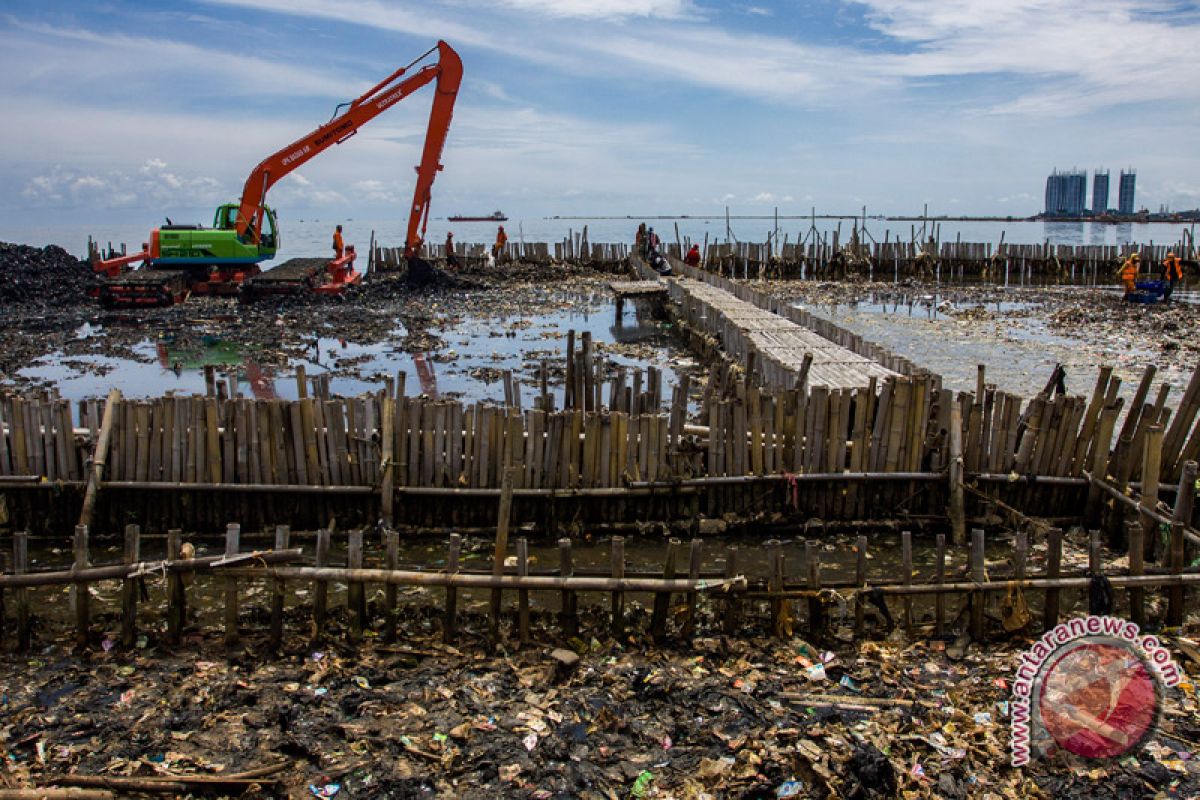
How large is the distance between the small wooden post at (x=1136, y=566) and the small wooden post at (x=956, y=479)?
2.16m

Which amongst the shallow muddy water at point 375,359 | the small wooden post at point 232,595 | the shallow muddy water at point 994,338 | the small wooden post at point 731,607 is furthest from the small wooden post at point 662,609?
the shallow muddy water at point 994,338

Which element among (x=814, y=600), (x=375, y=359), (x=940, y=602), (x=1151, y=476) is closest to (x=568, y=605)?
(x=814, y=600)

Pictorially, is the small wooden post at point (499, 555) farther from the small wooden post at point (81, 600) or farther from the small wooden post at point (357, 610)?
the small wooden post at point (81, 600)

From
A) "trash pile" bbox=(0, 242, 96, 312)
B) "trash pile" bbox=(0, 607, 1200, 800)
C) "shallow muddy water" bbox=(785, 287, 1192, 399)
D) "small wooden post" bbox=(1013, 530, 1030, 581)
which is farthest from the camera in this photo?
"trash pile" bbox=(0, 242, 96, 312)

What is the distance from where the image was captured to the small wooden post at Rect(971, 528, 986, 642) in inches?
243

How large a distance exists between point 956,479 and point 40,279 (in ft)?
92.5

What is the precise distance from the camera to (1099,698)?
5.37 metres

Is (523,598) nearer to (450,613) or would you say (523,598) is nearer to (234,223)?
(450,613)

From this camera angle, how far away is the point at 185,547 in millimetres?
6363

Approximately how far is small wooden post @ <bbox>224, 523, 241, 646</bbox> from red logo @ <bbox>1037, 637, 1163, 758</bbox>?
5.25 metres

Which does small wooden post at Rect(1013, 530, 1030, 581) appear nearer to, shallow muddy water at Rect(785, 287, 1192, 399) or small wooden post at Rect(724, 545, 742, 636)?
small wooden post at Rect(724, 545, 742, 636)

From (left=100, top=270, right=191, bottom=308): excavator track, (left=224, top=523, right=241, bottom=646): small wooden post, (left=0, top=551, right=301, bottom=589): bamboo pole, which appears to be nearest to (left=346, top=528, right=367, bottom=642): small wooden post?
(left=0, top=551, right=301, bottom=589): bamboo pole

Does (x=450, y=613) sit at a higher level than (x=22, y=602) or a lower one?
lower

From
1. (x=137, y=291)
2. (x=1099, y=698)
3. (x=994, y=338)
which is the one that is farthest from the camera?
(x=137, y=291)
